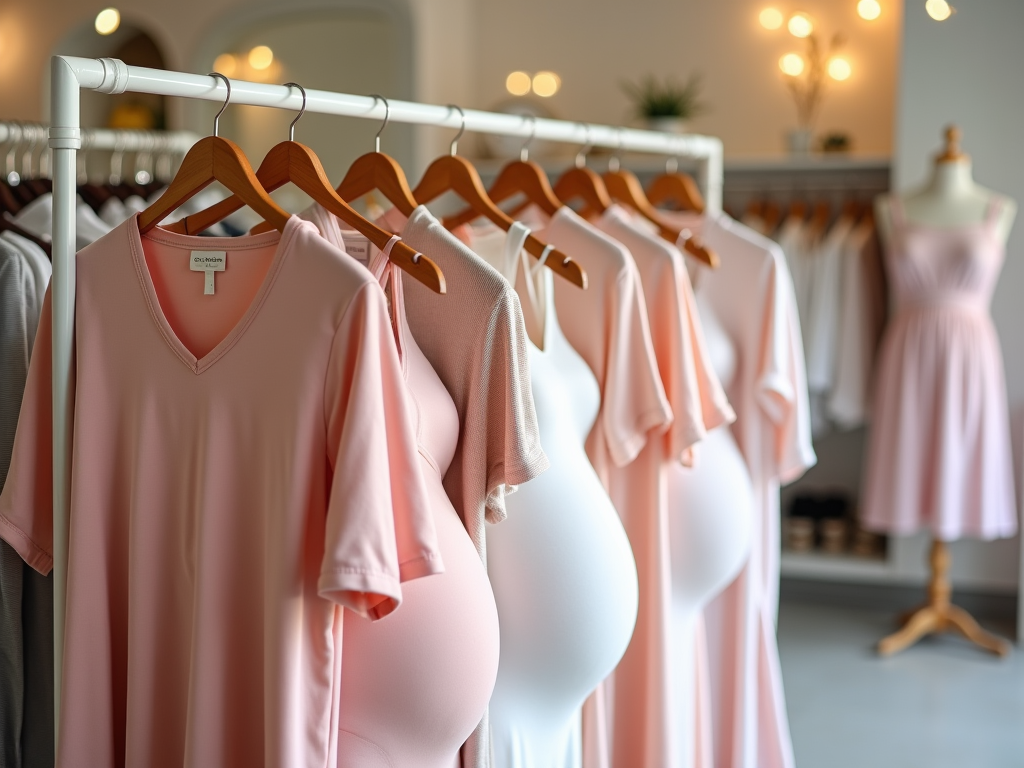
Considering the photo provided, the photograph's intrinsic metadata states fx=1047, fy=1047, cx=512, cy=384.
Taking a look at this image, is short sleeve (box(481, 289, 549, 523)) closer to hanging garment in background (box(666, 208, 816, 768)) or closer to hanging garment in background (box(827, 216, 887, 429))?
hanging garment in background (box(666, 208, 816, 768))

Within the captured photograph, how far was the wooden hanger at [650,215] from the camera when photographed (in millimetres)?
2037

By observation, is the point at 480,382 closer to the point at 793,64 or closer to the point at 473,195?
the point at 473,195

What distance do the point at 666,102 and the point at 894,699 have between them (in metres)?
2.48

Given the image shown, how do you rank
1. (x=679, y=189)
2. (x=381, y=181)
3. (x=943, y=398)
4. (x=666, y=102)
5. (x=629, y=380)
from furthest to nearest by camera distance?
(x=666, y=102) < (x=943, y=398) < (x=679, y=189) < (x=629, y=380) < (x=381, y=181)

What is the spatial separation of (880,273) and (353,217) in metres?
3.38

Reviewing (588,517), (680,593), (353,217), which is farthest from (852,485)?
(353,217)

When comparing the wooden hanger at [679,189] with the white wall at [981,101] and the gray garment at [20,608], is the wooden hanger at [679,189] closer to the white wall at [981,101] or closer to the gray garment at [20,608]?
the gray garment at [20,608]

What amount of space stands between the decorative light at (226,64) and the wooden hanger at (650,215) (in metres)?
3.48

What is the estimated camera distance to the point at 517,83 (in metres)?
5.05

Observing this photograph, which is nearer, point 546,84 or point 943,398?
point 943,398

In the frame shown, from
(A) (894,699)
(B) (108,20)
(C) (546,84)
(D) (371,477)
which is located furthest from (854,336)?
(B) (108,20)

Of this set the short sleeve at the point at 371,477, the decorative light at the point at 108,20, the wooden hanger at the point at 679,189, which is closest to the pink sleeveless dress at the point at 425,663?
the short sleeve at the point at 371,477

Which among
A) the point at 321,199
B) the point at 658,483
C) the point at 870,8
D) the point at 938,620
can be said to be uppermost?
the point at 870,8

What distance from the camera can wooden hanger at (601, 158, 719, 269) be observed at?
80.2 inches
